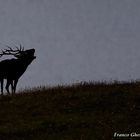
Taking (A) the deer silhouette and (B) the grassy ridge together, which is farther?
(A) the deer silhouette

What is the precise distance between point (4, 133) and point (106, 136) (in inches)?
137

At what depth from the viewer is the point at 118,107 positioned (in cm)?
2530

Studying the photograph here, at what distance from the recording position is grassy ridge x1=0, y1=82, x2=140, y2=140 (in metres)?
21.8

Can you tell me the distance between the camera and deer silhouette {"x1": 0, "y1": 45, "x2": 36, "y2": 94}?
33656 millimetres

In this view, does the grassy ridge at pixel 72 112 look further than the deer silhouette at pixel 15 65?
No

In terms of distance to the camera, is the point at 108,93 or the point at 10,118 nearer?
the point at 10,118

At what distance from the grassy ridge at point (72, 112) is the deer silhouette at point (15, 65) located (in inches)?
169

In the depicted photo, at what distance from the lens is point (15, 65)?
34281mm

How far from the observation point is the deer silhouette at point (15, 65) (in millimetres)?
33656

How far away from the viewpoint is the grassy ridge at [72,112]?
21844 millimetres

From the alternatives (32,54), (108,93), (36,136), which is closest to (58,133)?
(36,136)

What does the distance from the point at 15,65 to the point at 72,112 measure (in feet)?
31.9

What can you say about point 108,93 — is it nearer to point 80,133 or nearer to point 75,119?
point 75,119

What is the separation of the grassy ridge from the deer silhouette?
14.1ft
